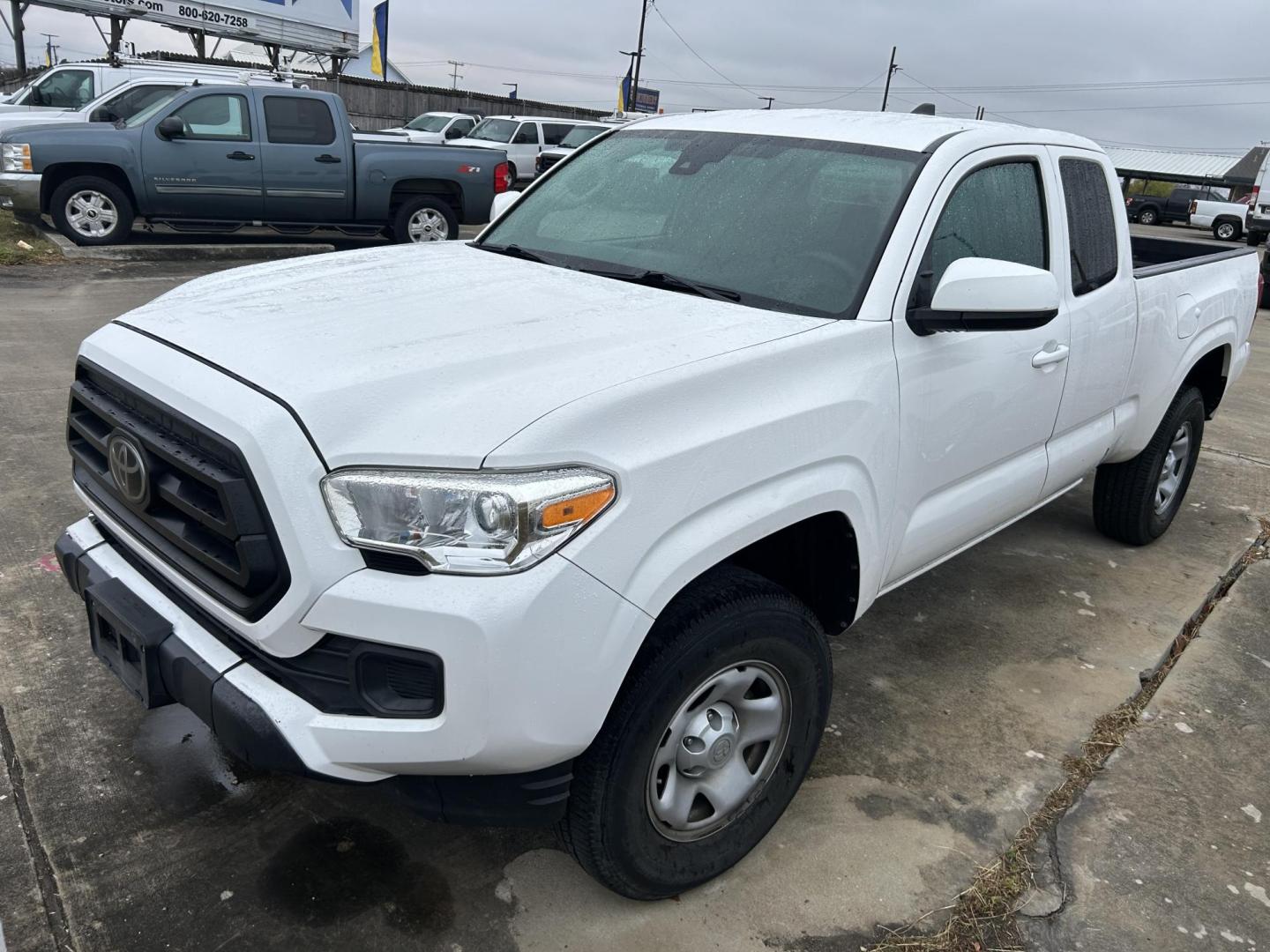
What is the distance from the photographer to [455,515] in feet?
6.07

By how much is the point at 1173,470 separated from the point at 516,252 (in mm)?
3401

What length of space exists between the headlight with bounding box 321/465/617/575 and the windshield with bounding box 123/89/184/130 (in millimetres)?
10354

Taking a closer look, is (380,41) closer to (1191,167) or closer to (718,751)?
(718,751)

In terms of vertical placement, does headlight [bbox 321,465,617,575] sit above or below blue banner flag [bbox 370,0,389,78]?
below

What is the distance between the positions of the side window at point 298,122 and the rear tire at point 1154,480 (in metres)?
9.40

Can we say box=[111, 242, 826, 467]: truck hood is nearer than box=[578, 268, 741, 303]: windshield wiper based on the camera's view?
Yes

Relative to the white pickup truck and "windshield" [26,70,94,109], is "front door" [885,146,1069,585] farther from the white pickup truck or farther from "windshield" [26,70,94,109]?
"windshield" [26,70,94,109]

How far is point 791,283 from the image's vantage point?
2.73m

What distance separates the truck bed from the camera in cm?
478

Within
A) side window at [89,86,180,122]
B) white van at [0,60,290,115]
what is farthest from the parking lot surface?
white van at [0,60,290,115]

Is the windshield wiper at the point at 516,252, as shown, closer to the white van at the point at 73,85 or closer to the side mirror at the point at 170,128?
the side mirror at the point at 170,128

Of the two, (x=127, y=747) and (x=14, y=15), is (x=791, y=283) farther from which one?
(x=14, y=15)

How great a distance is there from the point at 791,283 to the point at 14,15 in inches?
1055

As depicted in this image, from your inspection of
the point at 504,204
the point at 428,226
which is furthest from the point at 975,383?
the point at 428,226
